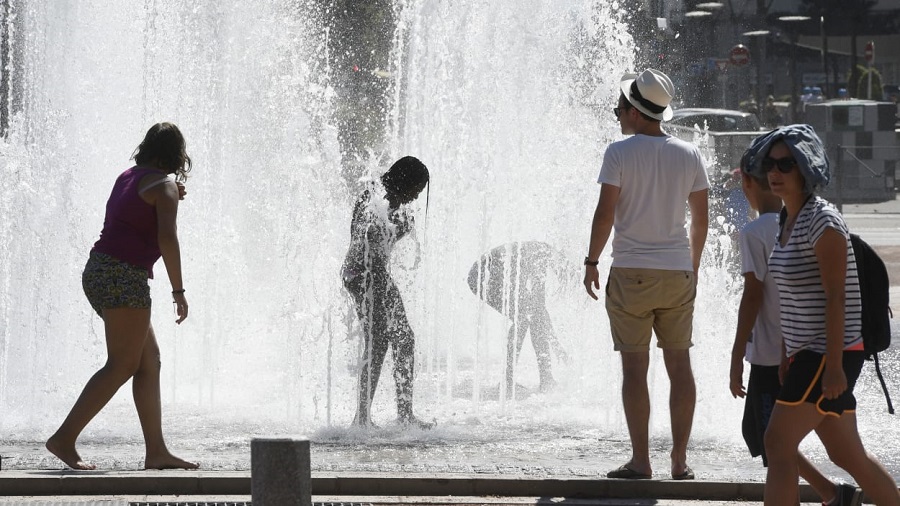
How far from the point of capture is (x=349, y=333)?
8.23m

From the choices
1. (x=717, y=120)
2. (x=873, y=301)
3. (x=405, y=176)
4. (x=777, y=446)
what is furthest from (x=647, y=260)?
(x=717, y=120)

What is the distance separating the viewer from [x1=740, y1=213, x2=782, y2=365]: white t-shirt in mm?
4793

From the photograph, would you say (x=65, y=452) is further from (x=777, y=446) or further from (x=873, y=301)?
(x=873, y=301)

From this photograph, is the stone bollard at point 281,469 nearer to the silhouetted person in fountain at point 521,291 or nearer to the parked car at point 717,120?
the silhouetted person in fountain at point 521,291

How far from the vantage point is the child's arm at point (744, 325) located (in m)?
4.69

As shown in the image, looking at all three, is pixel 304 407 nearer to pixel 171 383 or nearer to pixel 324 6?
pixel 171 383

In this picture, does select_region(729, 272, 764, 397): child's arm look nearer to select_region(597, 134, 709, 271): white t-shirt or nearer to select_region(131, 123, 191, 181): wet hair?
select_region(597, 134, 709, 271): white t-shirt

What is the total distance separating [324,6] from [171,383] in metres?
21.6

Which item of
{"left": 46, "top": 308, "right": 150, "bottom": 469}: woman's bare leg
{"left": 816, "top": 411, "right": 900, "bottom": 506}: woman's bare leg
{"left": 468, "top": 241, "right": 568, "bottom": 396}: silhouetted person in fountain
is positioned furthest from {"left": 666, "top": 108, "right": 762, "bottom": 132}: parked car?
{"left": 816, "top": 411, "right": 900, "bottom": 506}: woman's bare leg

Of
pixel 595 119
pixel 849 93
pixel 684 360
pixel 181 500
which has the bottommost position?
pixel 181 500

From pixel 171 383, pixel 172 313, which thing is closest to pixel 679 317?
pixel 171 383

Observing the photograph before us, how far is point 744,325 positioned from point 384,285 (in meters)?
2.76

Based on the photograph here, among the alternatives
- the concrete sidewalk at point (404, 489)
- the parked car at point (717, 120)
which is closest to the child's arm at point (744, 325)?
the concrete sidewalk at point (404, 489)

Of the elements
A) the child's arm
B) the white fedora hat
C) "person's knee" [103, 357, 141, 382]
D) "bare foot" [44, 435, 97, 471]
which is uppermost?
the white fedora hat
